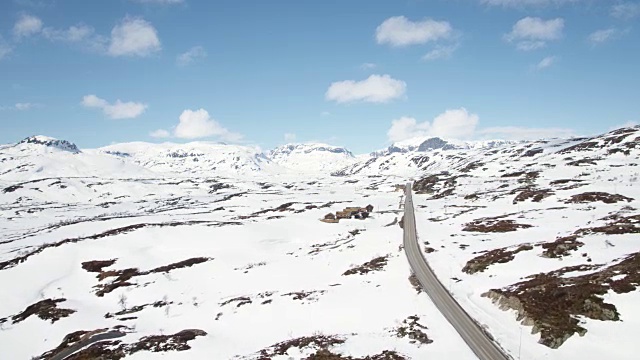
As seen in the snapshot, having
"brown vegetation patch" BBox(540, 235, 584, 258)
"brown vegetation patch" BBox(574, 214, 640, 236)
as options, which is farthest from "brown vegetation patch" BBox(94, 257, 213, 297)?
"brown vegetation patch" BBox(574, 214, 640, 236)

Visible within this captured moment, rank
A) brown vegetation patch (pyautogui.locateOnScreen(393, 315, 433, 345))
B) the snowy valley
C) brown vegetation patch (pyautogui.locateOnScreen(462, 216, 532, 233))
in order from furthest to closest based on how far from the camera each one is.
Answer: brown vegetation patch (pyautogui.locateOnScreen(462, 216, 532, 233)), brown vegetation patch (pyautogui.locateOnScreen(393, 315, 433, 345)), the snowy valley

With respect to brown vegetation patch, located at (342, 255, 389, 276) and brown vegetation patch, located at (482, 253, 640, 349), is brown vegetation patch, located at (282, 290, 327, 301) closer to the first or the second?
brown vegetation patch, located at (342, 255, 389, 276)

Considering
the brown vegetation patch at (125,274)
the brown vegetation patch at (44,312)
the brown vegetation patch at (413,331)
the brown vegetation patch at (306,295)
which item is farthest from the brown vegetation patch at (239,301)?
the brown vegetation patch at (125,274)

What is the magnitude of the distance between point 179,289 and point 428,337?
146 ft

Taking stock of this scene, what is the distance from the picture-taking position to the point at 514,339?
97.2ft

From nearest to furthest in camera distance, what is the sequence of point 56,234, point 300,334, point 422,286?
1. point 300,334
2. point 422,286
3. point 56,234

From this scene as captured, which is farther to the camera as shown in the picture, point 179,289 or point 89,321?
point 179,289

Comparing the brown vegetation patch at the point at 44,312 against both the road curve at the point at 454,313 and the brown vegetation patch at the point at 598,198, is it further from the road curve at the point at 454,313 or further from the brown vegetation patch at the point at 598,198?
the brown vegetation patch at the point at 598,198

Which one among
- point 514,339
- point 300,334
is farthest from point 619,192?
point 300,334

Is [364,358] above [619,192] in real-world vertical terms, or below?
below

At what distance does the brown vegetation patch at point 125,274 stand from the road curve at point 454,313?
4270cm

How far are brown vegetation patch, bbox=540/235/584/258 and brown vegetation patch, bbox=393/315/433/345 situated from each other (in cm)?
2026

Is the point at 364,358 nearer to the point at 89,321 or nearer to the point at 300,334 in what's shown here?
the point at 300,334

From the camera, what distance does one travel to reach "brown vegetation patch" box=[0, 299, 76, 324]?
54.7 meters
